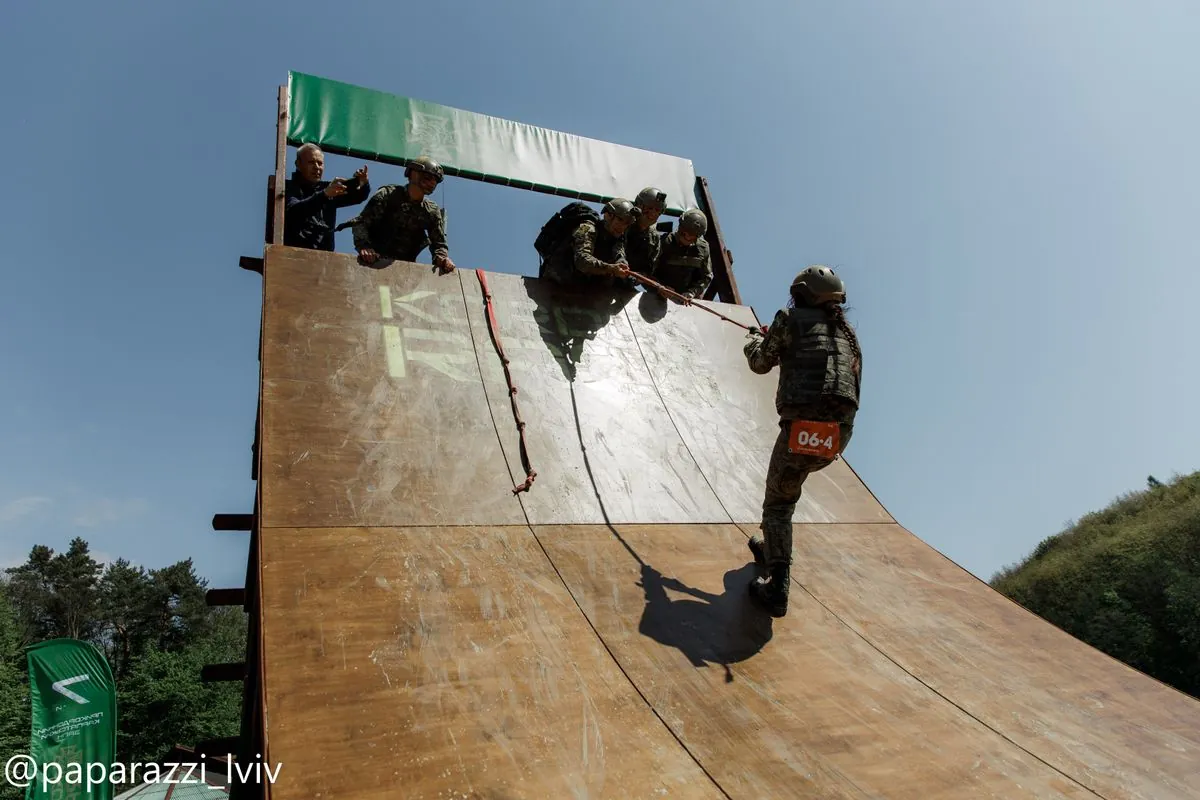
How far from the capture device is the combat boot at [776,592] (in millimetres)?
3283

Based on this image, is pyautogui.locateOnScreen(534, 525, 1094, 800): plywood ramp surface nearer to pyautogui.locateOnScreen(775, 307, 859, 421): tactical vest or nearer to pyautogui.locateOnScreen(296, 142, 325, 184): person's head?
pyautogui.locateOnScreen(775, 307, 859, 421): tactical vest

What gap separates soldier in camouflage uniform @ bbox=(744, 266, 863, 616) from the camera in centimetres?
336

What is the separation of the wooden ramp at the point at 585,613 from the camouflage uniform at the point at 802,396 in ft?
1.22

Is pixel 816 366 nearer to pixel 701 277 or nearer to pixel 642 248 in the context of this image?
pixel 642 248

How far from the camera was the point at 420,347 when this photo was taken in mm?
4508

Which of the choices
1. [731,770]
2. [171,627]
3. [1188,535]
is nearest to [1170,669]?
[1188,535]

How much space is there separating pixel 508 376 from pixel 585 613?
77.0 inches

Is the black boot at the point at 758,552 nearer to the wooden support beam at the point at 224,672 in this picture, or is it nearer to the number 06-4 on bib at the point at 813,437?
the number 06-4 on bib at the point at 813,437

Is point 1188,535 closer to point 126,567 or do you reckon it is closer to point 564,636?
point 564,636

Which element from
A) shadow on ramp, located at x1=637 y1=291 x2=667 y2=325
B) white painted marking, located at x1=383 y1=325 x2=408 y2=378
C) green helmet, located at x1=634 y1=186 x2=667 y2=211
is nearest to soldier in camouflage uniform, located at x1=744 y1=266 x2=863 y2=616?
white painted marking, located at x1=383 y1=325 x2=408 y2=378

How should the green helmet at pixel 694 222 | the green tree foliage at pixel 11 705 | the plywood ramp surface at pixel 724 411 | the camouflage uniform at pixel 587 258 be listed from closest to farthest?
the plywood ramp surface at pixel 724 411
the camouflage uniform at pixel 587 258
the green helmet at pixel 694 222
the green tree foliage at pixel 11 705

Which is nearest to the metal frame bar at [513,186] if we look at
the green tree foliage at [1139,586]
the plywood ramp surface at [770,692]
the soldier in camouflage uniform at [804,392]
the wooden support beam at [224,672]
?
the wooden support beam at [224,672]

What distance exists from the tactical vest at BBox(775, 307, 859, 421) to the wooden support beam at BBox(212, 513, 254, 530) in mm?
3597

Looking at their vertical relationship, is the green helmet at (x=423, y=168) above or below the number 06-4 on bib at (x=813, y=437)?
above
